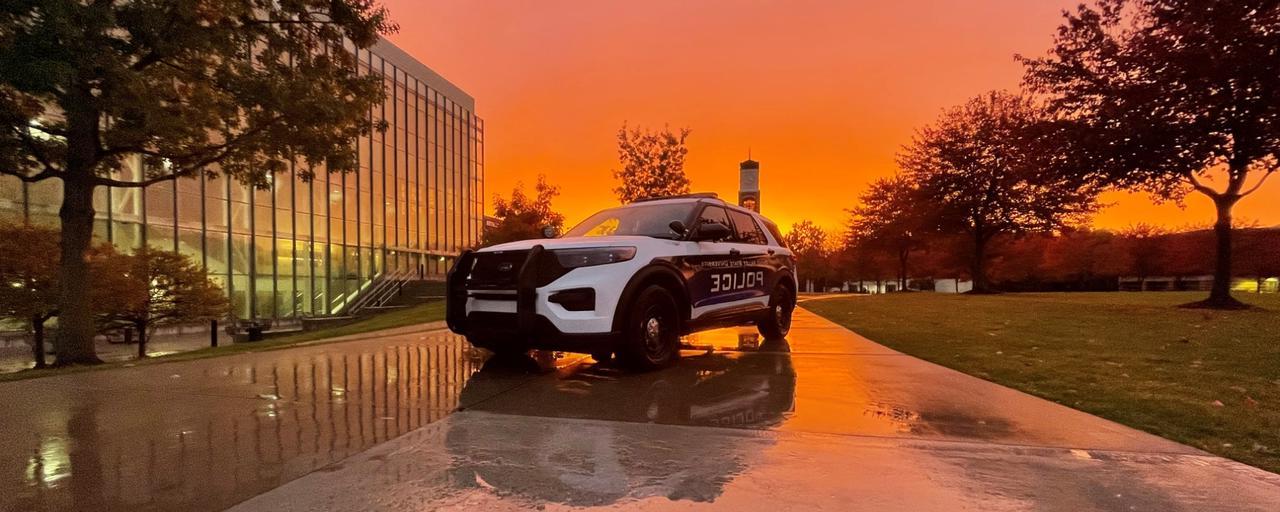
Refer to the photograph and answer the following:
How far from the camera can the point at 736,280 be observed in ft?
24.6

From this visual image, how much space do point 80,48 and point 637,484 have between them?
8957 mm

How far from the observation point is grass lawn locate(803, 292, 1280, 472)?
4.21 meters

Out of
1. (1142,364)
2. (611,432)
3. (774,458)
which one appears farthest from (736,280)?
(1142,364)

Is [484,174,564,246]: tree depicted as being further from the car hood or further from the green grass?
the car hood

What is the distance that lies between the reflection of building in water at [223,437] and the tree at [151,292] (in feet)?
→ 33.2

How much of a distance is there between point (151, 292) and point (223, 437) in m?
15.3

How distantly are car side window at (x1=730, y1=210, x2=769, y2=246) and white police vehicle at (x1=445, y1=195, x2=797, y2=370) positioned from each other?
38cm

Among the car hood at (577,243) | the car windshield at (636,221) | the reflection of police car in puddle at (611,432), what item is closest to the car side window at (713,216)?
the car windshield at (636,221)

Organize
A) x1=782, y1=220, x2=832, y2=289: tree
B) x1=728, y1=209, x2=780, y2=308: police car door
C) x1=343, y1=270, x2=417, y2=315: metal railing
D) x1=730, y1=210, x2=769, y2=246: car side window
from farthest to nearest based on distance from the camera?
x1=782, y1=220, x2=832, y2=289: tree, x1=343, y1=270, x2=417, y2=315: metal railing, x1=730, y1=210, x2=769, y2=246: car side window, x1=728, y1=209, x2=780, y2=308: police car door

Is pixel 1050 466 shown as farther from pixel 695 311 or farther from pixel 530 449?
pixel 695 311

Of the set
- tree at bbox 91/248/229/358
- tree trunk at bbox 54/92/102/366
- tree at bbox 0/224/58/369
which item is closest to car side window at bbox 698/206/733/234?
tree trunk at bbox 54/92/102/366

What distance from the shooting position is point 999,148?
31438 millimetres

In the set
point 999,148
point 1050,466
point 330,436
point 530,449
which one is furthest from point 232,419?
point 999,148

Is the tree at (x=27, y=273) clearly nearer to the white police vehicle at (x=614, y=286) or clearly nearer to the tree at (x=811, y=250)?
the white police vehicle at (x=614, y=286)
